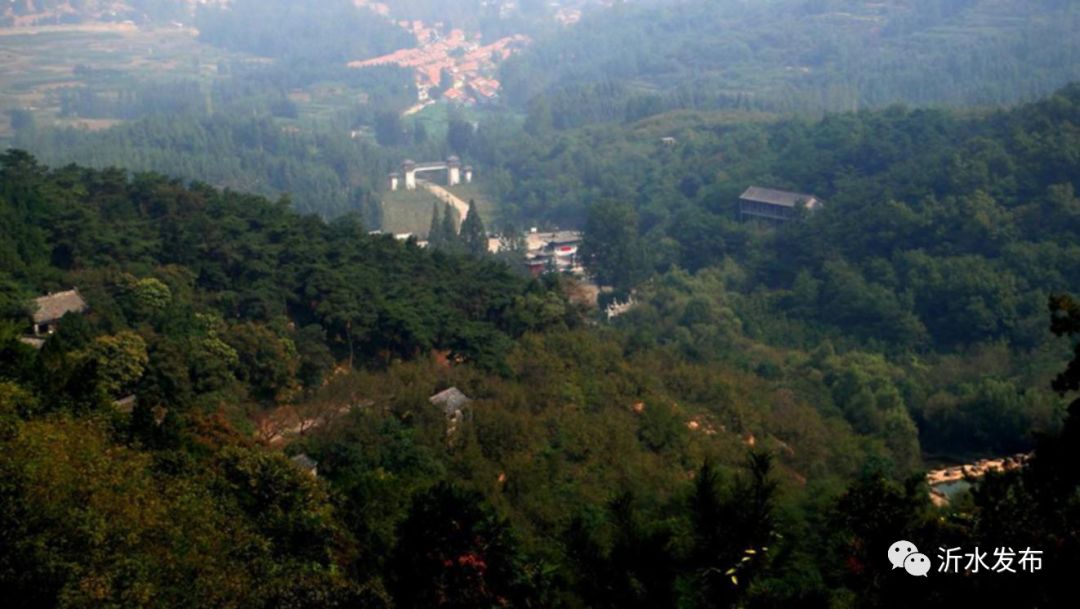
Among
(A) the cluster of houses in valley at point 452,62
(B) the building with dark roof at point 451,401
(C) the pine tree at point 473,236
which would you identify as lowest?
(A) the cluster of houses in valley at point 452,62

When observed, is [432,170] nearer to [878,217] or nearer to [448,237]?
[448,237]

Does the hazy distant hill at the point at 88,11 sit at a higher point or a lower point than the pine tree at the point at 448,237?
higher

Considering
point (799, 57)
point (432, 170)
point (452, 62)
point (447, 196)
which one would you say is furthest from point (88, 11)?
point (799, 57)

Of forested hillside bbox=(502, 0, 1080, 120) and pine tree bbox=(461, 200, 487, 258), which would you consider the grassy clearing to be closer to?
pine tree bbox=(461, 200, 487, 258)

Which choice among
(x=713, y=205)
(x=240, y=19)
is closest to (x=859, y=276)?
(x=713, y=205)

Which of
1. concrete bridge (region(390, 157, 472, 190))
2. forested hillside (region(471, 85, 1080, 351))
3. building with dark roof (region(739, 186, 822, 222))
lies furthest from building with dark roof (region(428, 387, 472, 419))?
concrete bridge (region(390, 157, 472, 190))

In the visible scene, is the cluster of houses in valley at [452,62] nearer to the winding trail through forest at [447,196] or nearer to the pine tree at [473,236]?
the winding trail through forest at [447,196]

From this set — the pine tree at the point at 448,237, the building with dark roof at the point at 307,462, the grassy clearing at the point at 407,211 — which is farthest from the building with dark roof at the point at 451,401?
the grassy clearing at the point at 407,211
